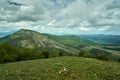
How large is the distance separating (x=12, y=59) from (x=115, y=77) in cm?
7418

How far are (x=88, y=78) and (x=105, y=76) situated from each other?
113 inches

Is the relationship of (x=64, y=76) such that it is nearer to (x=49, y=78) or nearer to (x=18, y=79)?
(x=49, y=78)

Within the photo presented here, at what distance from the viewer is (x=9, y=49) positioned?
100688 mm

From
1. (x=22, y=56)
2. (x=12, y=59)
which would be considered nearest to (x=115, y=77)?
(x=12, y=59)

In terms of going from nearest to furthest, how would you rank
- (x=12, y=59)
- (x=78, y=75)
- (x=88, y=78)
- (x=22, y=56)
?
1. (x=88, y=78)
2. (x=78, y=75)
3. (x=12, y=59)
4. (x=22, y=56)

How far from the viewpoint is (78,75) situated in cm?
2409

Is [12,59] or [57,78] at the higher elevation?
[57,78]

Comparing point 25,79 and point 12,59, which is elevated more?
point 25,79

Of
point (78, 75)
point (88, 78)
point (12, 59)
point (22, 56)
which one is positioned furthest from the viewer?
point (22, 56)

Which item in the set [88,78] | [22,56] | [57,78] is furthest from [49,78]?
[22,56]

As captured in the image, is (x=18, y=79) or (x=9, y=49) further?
(x=9, y=49)

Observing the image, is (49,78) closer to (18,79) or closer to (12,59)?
(18,79)

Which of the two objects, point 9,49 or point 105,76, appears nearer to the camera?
point 105,76

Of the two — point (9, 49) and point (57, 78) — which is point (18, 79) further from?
point (9, 49)
